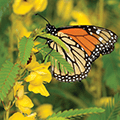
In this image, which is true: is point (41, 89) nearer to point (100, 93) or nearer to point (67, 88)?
point (67, 88)

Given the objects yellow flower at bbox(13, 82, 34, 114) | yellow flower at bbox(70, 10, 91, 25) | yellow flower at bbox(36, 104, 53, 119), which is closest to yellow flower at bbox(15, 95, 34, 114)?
yellow flower at bbox(13, 82, 34, 114)

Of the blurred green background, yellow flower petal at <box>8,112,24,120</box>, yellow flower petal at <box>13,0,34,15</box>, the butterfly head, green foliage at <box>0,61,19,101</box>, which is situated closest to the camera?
green foliage at <box>0,61,19,101</box>

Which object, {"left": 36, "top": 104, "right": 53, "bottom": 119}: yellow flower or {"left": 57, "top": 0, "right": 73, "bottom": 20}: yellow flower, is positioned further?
{"left": 57, "top": 0, "right": 73, "bottom": 20}: yellow flower

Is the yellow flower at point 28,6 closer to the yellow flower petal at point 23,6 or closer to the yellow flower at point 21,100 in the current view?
the yellow flower petal at point 23,6

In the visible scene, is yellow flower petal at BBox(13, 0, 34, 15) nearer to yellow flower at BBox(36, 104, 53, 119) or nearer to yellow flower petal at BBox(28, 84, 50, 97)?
yellow flower petal at BBox(28, 84, 50, 97)

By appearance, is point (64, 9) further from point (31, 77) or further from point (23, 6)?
point (31, 77)

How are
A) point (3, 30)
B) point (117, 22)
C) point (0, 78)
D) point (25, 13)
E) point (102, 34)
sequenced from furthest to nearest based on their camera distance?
point (117, 22) → point (3, 30) → point (102, 34) → point (25, 13) → point (0, 78)

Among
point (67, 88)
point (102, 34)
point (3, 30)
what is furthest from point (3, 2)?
point (67, 88)
